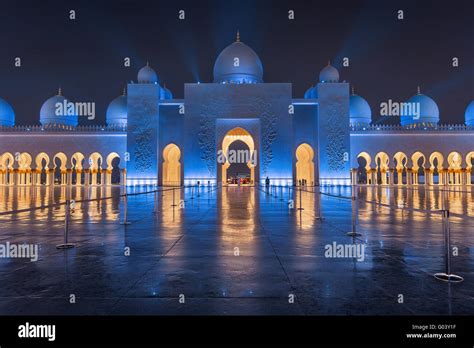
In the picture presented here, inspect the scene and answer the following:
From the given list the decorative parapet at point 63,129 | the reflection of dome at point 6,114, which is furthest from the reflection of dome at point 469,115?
the reflection of dome at point 6,114

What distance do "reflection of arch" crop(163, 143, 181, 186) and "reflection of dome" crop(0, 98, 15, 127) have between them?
1436 centimetres

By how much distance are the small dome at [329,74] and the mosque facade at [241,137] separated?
78mm

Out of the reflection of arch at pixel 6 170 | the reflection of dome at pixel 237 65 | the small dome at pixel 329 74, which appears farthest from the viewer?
the small dome at pixel 329 74

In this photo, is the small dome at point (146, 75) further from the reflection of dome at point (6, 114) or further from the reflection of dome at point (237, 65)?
the reflection of dome at point (6, 114)

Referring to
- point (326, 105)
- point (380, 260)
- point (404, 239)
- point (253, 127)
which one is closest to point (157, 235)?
point (380, 260)

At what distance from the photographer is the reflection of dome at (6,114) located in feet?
105

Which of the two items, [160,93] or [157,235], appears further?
[160,93]

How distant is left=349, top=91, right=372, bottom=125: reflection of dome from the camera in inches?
1275

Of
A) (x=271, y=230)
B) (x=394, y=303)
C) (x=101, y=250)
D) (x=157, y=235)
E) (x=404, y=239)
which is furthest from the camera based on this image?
(x=271, y=230)

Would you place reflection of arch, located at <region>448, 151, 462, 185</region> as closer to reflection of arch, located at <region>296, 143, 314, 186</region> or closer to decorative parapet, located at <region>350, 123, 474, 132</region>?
decorative parapet, located at <region>350, 123, 474, 132</region>

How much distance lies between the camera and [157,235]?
5.00 m

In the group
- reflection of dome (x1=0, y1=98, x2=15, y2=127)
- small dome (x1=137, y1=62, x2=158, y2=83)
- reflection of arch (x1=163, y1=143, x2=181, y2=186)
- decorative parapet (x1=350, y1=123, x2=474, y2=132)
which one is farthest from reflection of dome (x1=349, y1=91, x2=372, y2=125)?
reflection of dome (x1=0, y1=98, x2=15, y2=127)
